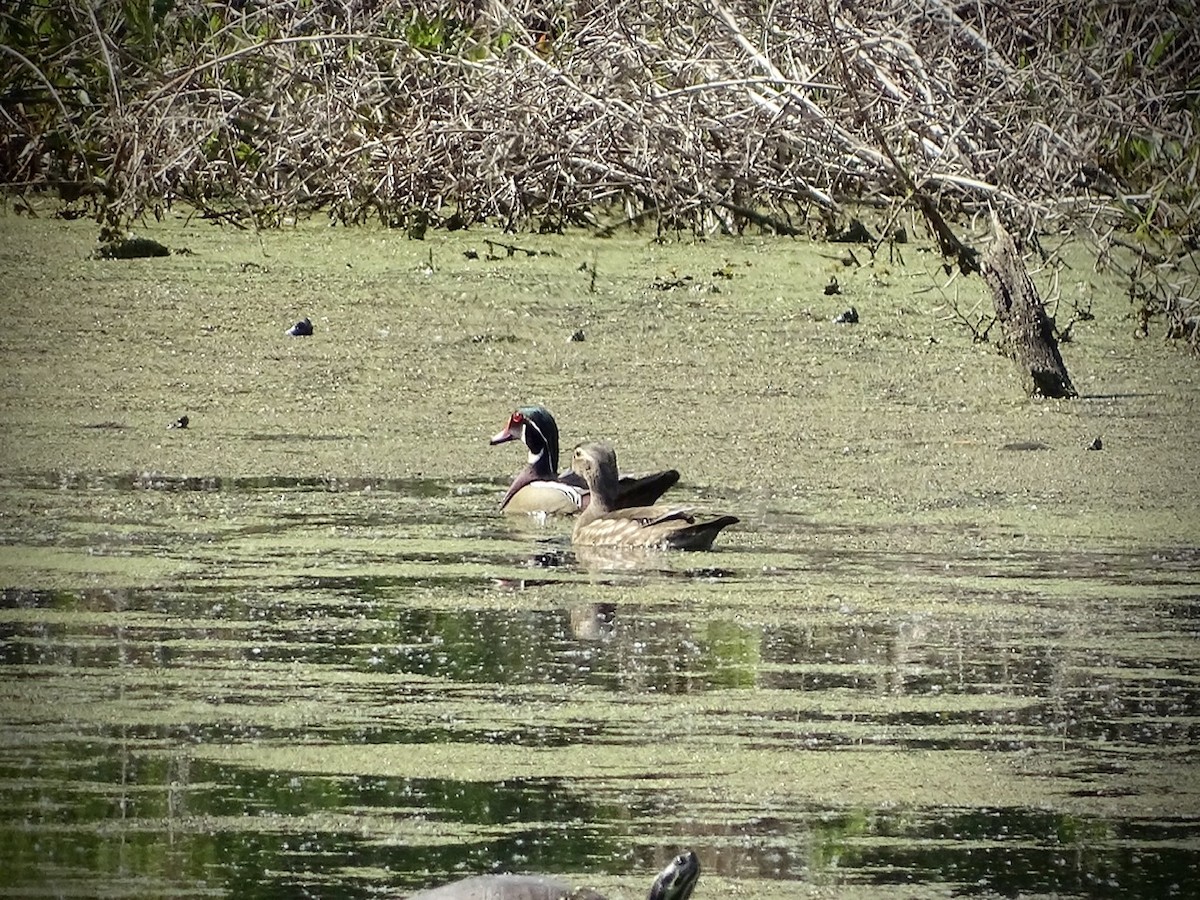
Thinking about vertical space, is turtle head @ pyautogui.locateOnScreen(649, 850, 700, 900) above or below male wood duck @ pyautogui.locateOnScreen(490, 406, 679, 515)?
below

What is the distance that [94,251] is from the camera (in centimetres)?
1183

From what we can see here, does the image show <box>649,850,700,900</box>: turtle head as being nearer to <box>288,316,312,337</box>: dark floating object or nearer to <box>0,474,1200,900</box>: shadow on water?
<box>0,474,1200,900</box>: shadow on water

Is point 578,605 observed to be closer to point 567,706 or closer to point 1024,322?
point 567,706

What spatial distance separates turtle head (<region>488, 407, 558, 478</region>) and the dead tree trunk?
6.89 ft

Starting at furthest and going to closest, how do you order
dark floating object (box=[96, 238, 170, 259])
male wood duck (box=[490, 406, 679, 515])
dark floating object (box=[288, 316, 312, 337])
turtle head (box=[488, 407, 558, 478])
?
dark floating object (box=[96, 238, 170, 259]) → dark floating object (box=[288, 316, 312, 337]) → turtle head (box=[488, 407, 558, 478]) → male wood duck (box=[490, 406, 679, 515])

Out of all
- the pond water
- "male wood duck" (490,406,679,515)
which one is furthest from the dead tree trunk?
"male wood duck" (490,406,679,515)

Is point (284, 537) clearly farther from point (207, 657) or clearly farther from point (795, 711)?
point (795, 711)

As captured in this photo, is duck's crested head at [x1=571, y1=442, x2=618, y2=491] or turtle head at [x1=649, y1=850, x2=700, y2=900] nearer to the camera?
turtle head at [x1=649, y1=850, x2=700, y2=900]

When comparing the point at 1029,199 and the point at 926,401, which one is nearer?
the point at 926,401

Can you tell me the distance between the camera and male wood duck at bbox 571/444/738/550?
6.80m

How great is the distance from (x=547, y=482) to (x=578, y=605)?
151 cm

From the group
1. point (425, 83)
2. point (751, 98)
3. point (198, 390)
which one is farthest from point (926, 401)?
point (425, 83)

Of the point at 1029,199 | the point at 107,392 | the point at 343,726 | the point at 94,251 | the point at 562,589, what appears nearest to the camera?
the point at 343,726

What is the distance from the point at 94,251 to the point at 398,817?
7997mm
